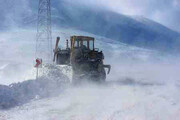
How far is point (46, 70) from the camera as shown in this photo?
14016mm

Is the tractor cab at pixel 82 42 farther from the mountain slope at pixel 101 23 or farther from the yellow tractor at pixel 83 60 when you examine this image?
the mountain slope at pixel 101 23

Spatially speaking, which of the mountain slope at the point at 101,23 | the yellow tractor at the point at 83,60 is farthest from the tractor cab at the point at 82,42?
the mountain slope at the point at 101,23

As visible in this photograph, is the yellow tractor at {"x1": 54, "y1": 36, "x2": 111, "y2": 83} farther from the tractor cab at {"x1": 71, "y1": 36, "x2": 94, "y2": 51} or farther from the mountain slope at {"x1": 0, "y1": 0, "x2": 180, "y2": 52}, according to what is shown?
the mountain slope at {"x1": 0, "y1": 0, "x2": 180, "y2": 52}

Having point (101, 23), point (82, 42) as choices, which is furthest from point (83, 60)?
point (101, 23)

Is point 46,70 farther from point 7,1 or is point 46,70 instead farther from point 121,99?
point 7,1

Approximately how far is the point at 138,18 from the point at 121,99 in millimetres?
89261

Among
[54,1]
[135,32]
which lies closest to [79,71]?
[54,1]

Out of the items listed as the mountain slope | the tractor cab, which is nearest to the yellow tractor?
the tractor cab

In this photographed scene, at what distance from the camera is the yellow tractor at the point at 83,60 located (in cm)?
1370

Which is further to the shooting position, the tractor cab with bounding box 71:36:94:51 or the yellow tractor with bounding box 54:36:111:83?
the tractor cab with bounding box 71:36:94:51

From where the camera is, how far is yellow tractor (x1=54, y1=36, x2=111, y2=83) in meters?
13.7

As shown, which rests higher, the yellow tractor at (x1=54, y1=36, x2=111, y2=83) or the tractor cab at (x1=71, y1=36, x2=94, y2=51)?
the tractor cab at (x1=71, y1=36, x2=94, y2=51)

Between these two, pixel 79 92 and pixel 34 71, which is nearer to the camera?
pixel 79 92

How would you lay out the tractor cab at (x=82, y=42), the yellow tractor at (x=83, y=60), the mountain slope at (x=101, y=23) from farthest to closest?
1. the mountain slope at (x=101, y=23)
2. the tractor cab at (x=82, y=42)
3. the yellow tractor at (x=83, y=60)
